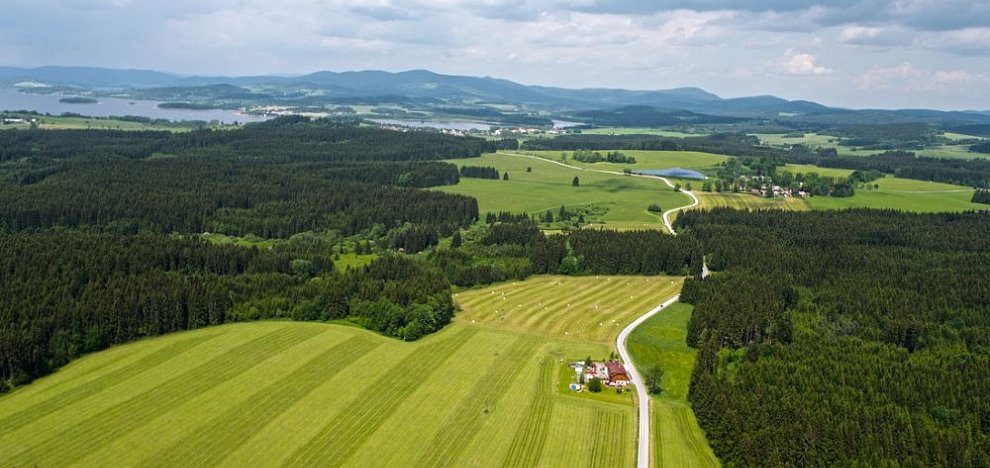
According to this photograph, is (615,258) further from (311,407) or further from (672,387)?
(311,407)

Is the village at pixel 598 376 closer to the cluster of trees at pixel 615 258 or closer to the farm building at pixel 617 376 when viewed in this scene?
the farm building at pixel 617 376

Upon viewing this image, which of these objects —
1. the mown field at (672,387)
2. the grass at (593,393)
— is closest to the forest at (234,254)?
the grass at (593,393)

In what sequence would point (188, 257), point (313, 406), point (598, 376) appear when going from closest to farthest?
1. point (313, 406)
2. point (598, 376)
3. point (188, 257)

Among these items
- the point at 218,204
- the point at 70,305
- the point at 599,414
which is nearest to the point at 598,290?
the point at 599,414

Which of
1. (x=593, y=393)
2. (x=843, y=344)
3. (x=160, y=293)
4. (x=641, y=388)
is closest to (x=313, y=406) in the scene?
(x=593, y=393)

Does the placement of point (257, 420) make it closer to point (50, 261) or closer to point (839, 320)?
point (50, 261)

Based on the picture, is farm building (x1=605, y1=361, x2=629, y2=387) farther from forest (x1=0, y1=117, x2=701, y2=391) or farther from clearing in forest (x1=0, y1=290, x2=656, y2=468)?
forest (x1=0, y1=117, x2=701, y2=391)

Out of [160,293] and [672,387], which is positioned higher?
[160,293]
